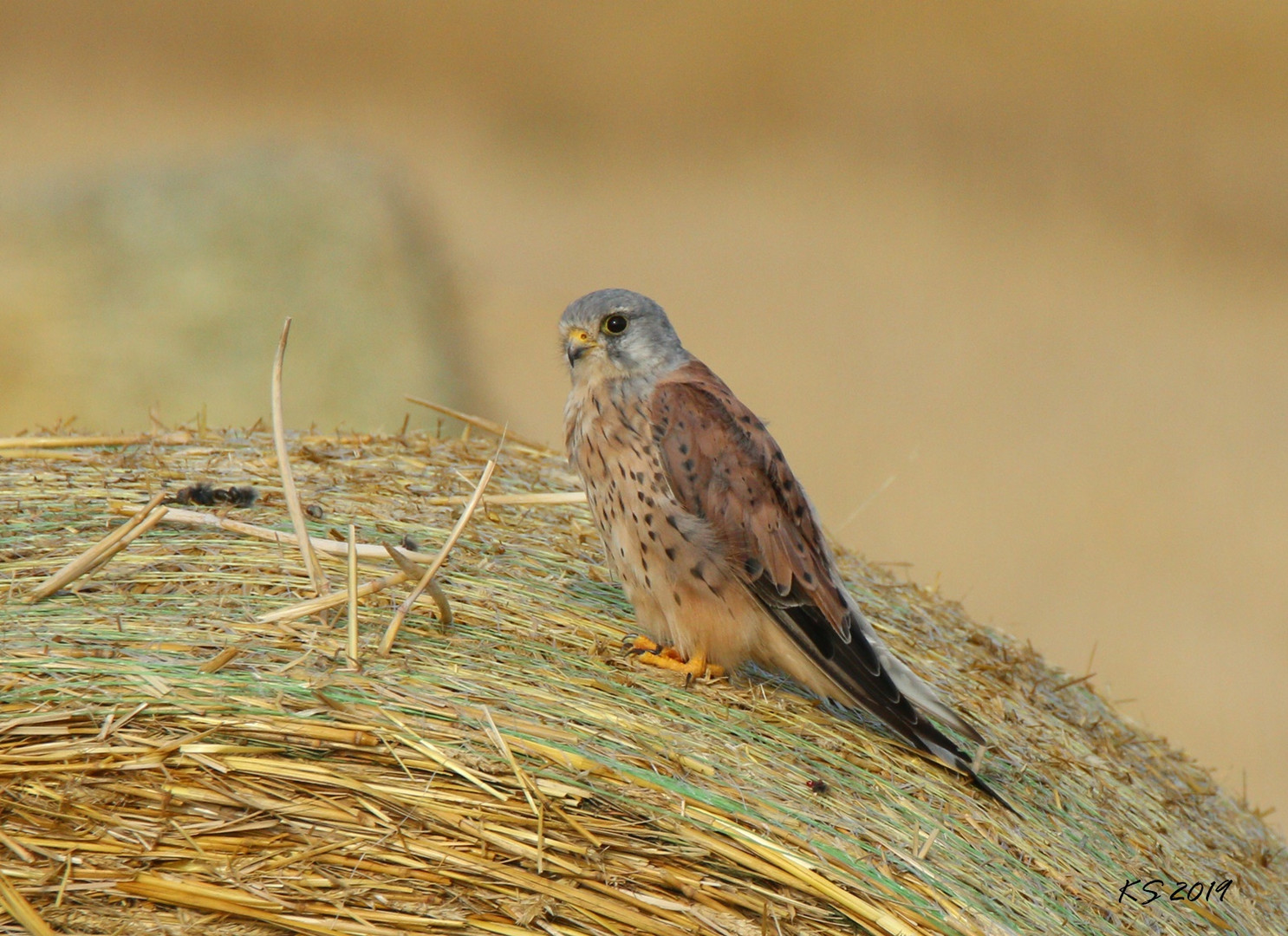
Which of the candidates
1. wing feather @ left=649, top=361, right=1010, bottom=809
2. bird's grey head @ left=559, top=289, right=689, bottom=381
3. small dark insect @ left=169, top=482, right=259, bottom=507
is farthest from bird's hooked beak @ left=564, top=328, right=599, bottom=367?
small dark insect @ left=169, top=482, right=259, bottom=507

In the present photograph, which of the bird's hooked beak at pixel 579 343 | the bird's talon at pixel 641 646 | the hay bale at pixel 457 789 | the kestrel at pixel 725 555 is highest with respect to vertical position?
the bird's hooked beak at pixel 579 343

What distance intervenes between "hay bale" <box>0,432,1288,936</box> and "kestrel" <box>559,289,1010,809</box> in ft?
0.37

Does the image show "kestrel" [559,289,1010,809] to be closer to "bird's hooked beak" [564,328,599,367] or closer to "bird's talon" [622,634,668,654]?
"bird's talon" [622,634,668,654]

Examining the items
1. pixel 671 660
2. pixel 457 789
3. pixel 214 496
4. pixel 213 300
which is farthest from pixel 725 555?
pixel 213 300

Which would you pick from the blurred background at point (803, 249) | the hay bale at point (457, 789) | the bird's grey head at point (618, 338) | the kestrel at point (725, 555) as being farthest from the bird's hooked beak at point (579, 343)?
the blurred background at point (803, 249)

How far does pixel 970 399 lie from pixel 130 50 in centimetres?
1364

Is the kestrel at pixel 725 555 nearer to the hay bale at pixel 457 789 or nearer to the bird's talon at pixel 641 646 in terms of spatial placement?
the bird's talon at pixel 641 646

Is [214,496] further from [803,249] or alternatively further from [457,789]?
[803,249]

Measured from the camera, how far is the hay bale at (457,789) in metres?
2.20

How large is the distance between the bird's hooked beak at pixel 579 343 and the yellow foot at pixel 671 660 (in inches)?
27.9

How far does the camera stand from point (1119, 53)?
14.6 metres

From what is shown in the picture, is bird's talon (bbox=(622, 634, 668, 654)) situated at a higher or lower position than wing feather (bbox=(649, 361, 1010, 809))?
lower

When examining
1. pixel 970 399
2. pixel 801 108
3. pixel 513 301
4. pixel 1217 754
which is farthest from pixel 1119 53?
pixel 1217 754

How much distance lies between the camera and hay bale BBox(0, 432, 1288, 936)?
7.23 feet
